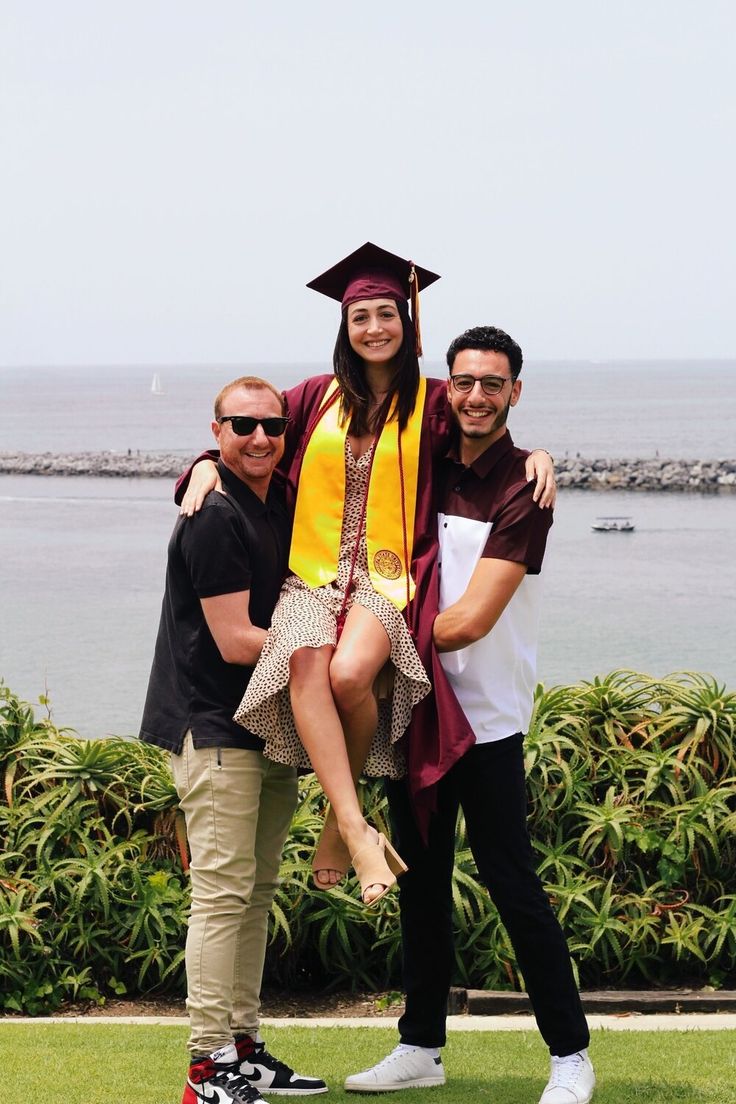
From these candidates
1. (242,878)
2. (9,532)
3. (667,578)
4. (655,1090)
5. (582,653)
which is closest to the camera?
(242,878)

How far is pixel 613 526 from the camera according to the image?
33.2 m

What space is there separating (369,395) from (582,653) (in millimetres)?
13218

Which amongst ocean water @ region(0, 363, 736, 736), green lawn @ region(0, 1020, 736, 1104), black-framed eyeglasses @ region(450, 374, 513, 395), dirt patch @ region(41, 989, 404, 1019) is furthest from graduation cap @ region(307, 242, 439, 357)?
ocean water @ region(0, 363, 736, 736)

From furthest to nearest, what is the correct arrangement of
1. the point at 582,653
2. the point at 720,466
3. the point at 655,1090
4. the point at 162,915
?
the point at 720,466 → the point at 582,653 → the point at 162,915 → the point at 655,1090

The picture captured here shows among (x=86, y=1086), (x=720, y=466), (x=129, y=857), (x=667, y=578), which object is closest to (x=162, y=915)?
(x=129, y=857)

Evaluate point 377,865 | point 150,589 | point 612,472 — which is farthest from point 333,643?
point 612,472

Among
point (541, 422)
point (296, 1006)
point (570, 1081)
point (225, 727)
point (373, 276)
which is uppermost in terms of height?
point (541, 422)

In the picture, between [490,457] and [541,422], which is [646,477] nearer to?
[490,457]

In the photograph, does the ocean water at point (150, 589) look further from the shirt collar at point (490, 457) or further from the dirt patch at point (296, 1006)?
the shirt collar at point (490, 457)

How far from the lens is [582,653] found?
17156mm

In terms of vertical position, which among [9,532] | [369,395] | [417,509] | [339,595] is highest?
[369,395]

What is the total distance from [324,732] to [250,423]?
91 centimetres

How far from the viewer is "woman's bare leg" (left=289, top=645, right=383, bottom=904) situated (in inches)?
153

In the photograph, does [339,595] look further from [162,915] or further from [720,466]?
[720,466]
